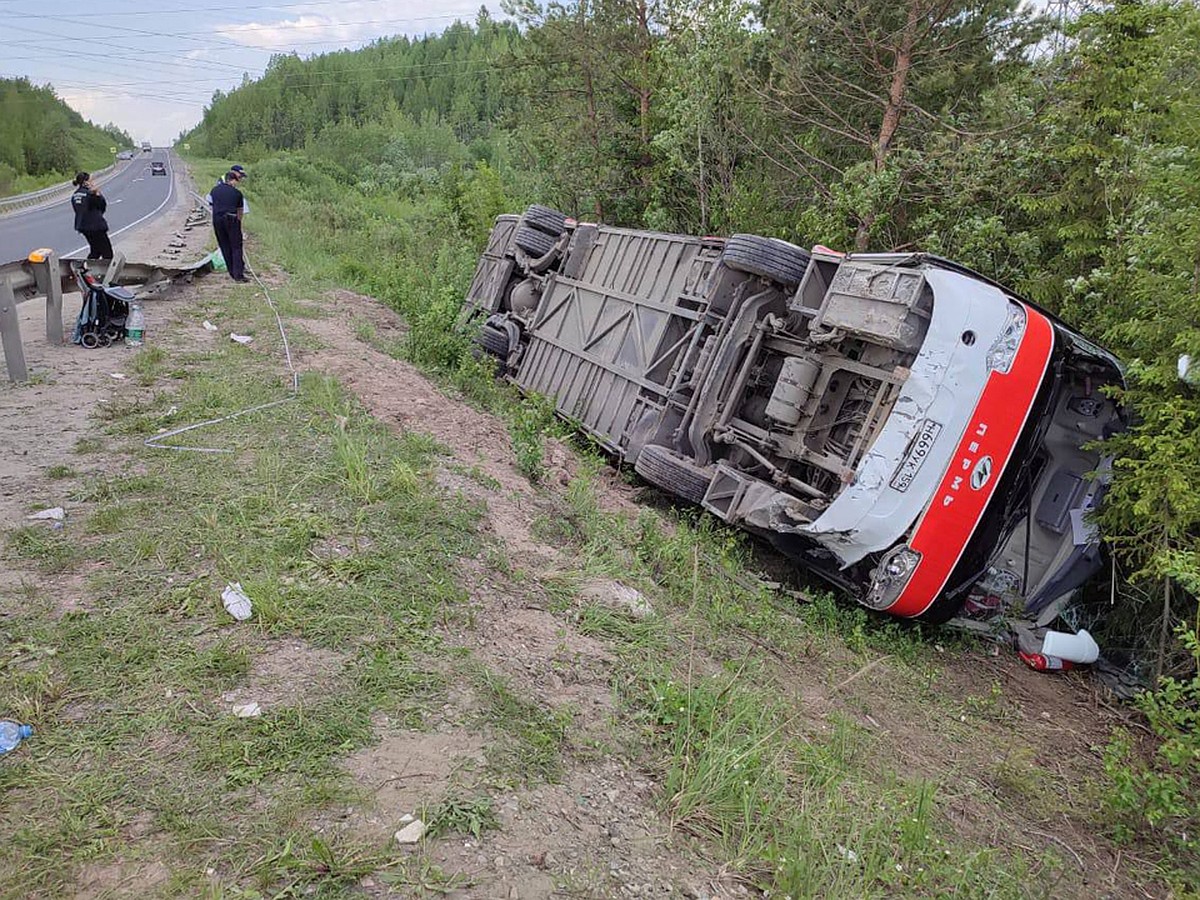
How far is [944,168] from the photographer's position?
29.8 feet

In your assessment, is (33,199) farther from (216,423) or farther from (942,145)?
(942,145)

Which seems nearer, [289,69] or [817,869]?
[817,869]

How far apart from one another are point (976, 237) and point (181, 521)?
8.23 m

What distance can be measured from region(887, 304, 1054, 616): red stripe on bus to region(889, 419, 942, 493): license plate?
0.18 metres

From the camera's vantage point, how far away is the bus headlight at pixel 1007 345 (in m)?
4.89

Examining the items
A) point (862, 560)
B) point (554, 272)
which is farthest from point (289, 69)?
point (862, 560)

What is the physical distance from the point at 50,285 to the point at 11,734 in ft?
18.6

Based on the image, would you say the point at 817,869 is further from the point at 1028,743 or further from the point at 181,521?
the point at 181,521

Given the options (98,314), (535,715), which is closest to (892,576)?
(535,715)

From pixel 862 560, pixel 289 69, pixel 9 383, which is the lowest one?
pixel 9 383

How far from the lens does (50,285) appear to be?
660 cm

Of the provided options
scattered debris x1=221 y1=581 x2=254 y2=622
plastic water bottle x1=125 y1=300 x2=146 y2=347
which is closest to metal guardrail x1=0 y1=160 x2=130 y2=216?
plastic water bottle x1=125 y1=300 x2=146 y2=347

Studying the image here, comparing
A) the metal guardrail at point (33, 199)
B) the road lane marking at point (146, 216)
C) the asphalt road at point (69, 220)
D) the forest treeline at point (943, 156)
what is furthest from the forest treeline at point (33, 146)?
the forest treeline at point (943, 156)

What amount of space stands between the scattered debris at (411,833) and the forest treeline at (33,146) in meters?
42.5
